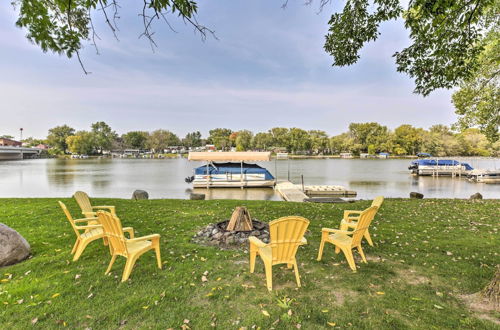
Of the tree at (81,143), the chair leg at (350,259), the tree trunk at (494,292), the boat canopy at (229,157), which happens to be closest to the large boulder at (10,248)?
the chair leg at (350,259)

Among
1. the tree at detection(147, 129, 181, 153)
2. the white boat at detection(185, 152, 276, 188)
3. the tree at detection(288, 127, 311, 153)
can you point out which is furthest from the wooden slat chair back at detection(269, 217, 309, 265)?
the tree at detection(147, 129, 181, 153)

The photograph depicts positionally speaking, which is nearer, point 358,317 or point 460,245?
point 358,317

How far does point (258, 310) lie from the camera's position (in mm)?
2652

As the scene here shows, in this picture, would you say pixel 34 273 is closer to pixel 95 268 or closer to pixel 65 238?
pixel 95 268

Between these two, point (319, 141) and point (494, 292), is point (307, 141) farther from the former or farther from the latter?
point (494, 292)

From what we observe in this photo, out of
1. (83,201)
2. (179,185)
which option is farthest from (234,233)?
(179,185)

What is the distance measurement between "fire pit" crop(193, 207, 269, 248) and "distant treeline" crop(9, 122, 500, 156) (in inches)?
3098

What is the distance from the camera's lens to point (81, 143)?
87.9m

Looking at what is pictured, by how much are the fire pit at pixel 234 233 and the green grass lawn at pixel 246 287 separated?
0.86 ft

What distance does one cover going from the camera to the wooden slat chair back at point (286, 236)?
10.0 feet

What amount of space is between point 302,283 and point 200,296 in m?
1.29

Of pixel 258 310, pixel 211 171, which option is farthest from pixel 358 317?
pixel 211 171

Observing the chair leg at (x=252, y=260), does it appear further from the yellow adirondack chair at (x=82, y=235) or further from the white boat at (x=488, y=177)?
the white boat at (x=488, y=177)

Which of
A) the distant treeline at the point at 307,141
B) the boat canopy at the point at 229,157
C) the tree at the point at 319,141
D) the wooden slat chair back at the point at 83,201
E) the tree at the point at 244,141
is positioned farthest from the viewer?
the tree at the point at 319,141
